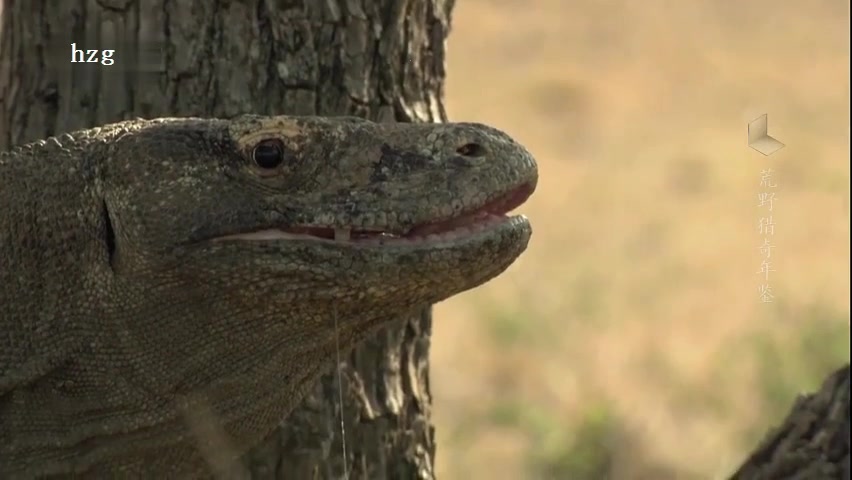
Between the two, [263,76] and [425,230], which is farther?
[263,76]

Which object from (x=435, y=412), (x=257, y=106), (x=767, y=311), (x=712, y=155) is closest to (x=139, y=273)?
(x=257, y=106)

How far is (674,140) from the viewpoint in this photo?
18.6 metres

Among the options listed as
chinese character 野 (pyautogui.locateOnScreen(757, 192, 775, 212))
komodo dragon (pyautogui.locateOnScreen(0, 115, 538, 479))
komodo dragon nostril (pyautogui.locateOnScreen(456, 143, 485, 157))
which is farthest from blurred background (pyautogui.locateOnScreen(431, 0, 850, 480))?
komodo dragon nostril (pyautogui.locateOnScreen(456, 143, 485, 157))

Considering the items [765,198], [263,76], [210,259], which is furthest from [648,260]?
[210,259]

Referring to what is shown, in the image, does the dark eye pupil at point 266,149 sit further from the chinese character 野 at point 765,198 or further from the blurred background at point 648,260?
the chinese character 野 at point 765,198

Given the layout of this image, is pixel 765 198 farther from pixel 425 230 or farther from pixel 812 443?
pixel 425 230

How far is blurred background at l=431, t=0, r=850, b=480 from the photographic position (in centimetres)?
959

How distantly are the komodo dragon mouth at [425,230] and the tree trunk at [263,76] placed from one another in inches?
52.6

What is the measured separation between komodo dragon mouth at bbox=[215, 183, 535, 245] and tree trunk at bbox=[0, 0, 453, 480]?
134cm

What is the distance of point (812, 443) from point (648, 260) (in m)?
9.08

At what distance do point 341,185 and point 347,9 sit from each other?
60.0 inches

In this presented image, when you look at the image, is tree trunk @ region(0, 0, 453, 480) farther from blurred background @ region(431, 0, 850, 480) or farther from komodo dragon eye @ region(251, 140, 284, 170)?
blurred background @ region(431, 0, 850, 480)

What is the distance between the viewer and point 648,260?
13984 millimetres

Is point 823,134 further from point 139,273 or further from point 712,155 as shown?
point 139,273
